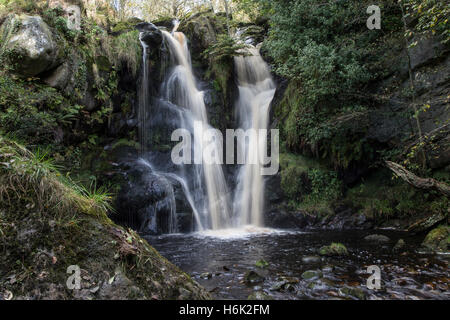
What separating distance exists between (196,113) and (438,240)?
8.77 meters

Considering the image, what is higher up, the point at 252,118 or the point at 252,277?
the point at 252,118

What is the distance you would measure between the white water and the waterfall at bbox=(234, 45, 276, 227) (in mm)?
616

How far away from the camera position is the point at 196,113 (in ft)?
37.9

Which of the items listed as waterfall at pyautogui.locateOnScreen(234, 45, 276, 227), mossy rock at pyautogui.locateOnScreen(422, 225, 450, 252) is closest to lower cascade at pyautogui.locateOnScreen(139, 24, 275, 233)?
waterfall at pyautogui.locateOnScreen(234, 45, 276, 227)

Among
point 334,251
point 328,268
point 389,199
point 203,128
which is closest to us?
point 328,268

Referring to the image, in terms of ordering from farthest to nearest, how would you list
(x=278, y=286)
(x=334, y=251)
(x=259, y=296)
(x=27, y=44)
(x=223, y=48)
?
1. (x=223, y=48)
2. (x=27, y=44)
3. (x=334, y=251)
4. (x=278, y=286)
5. (x=259, y=296)

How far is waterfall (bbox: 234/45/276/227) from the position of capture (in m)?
10.0

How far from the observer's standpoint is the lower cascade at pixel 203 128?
9711 mm

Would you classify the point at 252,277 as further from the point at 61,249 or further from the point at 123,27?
the point at 123,27

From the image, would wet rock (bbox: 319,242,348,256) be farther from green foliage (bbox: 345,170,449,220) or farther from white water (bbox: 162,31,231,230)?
white water (bbox: 162,31,231,230)

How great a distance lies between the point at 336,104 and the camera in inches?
363

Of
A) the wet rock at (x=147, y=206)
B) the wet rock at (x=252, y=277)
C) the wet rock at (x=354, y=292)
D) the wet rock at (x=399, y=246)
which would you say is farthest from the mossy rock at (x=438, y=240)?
the wet rock at (x=147, y=206)

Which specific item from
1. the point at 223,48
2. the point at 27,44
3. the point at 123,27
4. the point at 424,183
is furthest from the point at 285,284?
the point at 123,27

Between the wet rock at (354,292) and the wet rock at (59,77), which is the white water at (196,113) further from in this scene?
the wet rock at (354,292)
